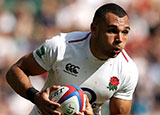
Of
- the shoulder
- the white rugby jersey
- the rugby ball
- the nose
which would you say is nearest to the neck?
the white rugby jersey

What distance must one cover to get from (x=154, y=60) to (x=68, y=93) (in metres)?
6.82

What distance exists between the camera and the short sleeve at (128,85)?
546 centimetres

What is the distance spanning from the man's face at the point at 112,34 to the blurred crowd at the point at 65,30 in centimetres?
526

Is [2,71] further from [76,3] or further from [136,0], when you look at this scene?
[136,0]

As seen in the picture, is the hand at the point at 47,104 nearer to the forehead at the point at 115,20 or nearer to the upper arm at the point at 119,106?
the forehead at the point at 115,20

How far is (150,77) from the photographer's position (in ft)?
36.3

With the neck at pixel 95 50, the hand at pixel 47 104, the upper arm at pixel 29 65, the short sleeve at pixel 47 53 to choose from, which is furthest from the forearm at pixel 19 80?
the neck at pixel 95 50

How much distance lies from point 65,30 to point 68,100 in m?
6.91

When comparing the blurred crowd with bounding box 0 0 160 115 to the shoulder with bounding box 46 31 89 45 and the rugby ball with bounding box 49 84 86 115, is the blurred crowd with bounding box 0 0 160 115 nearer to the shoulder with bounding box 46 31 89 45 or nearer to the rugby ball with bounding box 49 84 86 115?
the shoulder with bounding box 46 31 89 45

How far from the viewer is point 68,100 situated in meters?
4.77

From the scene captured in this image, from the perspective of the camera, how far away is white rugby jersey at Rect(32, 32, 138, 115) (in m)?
5.35

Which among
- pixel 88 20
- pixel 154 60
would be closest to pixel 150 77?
pixel 154 60

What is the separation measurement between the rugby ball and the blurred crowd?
17.5ft

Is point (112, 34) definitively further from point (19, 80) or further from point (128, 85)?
point (19, 80)
